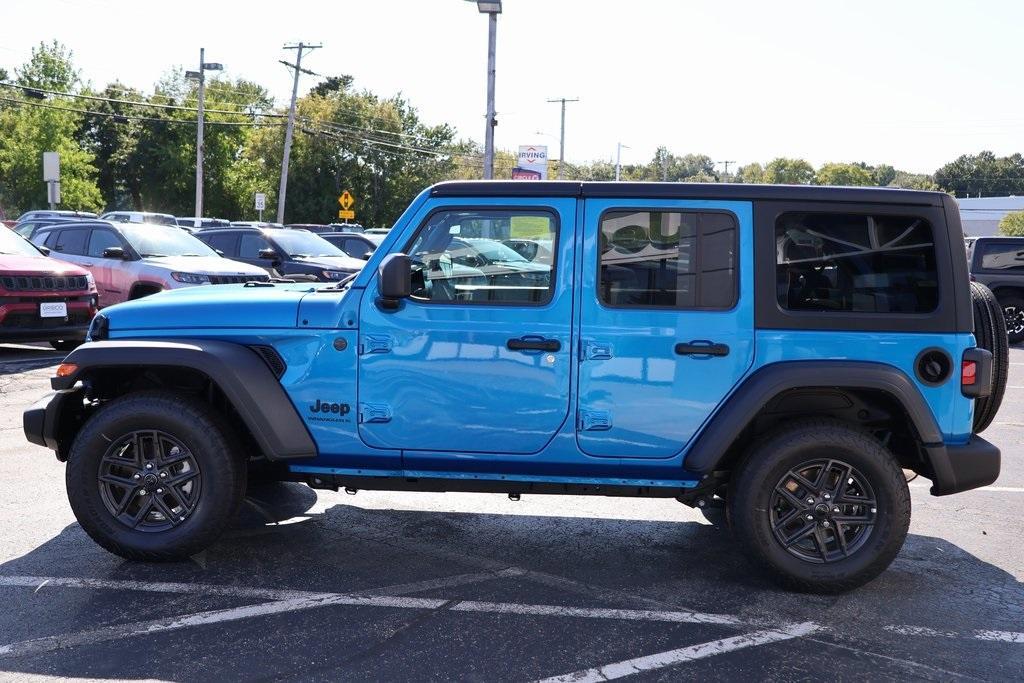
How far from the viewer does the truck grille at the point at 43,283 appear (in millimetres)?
10711

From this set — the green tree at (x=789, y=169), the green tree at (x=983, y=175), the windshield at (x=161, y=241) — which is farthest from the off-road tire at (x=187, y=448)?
the green tree at (x=789, y=169)

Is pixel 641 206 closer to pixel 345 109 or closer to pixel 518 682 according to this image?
pixel 518 682

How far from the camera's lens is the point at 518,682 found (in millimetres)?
3488

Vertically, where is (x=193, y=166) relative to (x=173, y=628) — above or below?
above

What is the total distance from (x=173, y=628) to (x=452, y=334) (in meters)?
1.76

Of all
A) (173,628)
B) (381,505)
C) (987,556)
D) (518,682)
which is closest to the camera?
(518,682)

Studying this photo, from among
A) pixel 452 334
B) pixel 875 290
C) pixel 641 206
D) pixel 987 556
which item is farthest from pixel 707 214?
pixel 987 556

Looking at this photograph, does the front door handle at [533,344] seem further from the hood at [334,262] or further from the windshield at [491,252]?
the hood at [334,262]

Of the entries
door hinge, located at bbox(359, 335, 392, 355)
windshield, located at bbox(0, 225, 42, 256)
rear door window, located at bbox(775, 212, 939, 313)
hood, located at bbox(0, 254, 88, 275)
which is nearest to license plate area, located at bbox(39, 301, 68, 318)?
hood, located at bbox(0, 254, 88, 275)

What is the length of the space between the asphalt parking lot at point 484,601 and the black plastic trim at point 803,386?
2.37 feet

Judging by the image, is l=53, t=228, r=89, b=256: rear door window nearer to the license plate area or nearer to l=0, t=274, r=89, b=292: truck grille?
l=0, t=274, r=89, b=292: truck grille

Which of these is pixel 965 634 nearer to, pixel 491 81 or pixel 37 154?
pixel 491 81

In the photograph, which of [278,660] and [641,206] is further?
[641,206]

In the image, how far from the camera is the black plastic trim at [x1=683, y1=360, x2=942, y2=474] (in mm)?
4301
